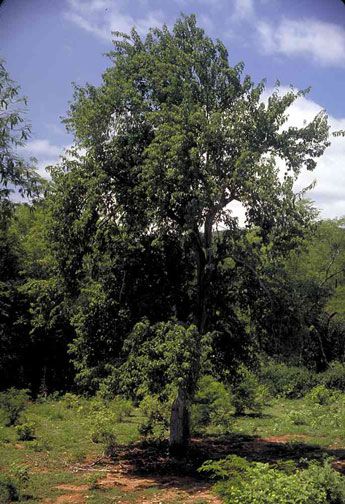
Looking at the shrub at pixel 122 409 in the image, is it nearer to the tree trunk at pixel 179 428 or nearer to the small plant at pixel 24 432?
the small plant at pixel 24 432

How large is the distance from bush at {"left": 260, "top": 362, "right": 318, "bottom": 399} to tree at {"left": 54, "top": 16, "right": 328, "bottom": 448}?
442 inches

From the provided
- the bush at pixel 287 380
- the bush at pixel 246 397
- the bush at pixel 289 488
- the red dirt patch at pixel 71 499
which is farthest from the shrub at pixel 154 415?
the bush at pixel 287 380

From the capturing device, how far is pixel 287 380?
2288cm

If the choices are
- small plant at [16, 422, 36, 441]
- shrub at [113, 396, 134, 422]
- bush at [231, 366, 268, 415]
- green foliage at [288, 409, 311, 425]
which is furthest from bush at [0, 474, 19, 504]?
green foliage at [288, 409, 311, 425]

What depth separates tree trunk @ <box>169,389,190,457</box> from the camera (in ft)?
39.7

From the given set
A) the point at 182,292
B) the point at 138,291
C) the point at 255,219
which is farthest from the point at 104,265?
the point at 255,219

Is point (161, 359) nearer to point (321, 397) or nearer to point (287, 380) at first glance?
point (321, 397)

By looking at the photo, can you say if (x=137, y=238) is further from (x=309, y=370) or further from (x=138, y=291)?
(x=309, y=370)

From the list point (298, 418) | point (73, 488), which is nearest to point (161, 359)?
point (73, 488)

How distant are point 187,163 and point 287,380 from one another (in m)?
14.7

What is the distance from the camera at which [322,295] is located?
1497 centimetres

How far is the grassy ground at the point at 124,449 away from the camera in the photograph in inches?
366

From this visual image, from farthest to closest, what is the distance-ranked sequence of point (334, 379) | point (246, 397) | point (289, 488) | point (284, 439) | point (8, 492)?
point (334, 379), point (246, 397), point (284, 439), point (8, 492), point (289, 488)

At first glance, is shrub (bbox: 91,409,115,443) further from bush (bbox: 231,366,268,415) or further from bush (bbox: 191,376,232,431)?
bush (bbox: 231,366,268,415)
